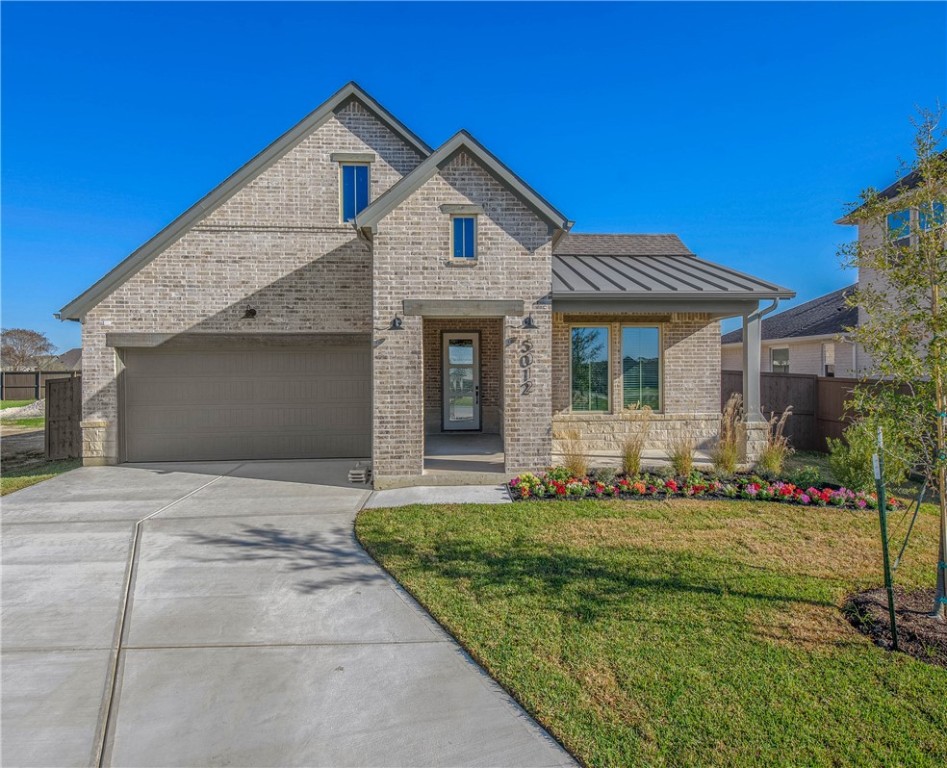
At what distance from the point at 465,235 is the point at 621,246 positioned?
631cm

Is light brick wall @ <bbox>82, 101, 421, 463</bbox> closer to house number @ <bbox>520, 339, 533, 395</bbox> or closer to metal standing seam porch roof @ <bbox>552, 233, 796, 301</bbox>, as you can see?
house number @ <bbox>520, 339, 533, 395</bbox>

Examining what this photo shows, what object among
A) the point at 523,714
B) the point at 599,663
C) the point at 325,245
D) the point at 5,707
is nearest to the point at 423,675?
the point at 523,714

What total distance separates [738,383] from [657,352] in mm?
6410

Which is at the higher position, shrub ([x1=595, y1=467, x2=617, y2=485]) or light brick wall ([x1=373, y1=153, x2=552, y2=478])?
light brick wall ([x1=373, y1=153, x2=552, y2=478])

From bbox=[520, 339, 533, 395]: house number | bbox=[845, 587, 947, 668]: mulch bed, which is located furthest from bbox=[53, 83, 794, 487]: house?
bbox=[845, 587, 947, 668]: mulch bed

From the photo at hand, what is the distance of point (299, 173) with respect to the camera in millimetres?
11812

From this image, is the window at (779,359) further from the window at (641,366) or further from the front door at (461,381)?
the front door at (461,381)

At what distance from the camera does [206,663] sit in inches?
155

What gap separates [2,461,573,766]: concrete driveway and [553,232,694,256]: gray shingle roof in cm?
984

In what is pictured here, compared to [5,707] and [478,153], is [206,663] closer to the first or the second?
[5,707]

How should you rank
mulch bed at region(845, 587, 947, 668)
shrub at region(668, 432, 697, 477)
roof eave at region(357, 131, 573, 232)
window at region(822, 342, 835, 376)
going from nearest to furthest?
mulch bed at region(845, 587, 947, 668)
shrub at region(668, 432, 697, 477)
roof eave at region(357, 131, 573, 232)
window at region(822, 342, 835, 376)

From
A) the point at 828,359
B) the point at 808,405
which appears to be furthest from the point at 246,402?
the point at 828,359

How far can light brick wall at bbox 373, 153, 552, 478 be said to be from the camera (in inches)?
360

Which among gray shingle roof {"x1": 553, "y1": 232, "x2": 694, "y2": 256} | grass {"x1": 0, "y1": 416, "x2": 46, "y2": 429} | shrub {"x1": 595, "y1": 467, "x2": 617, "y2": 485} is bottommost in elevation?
shrub {"x1": 595, "y1": 467, "x2": 617, "y2": 485}
